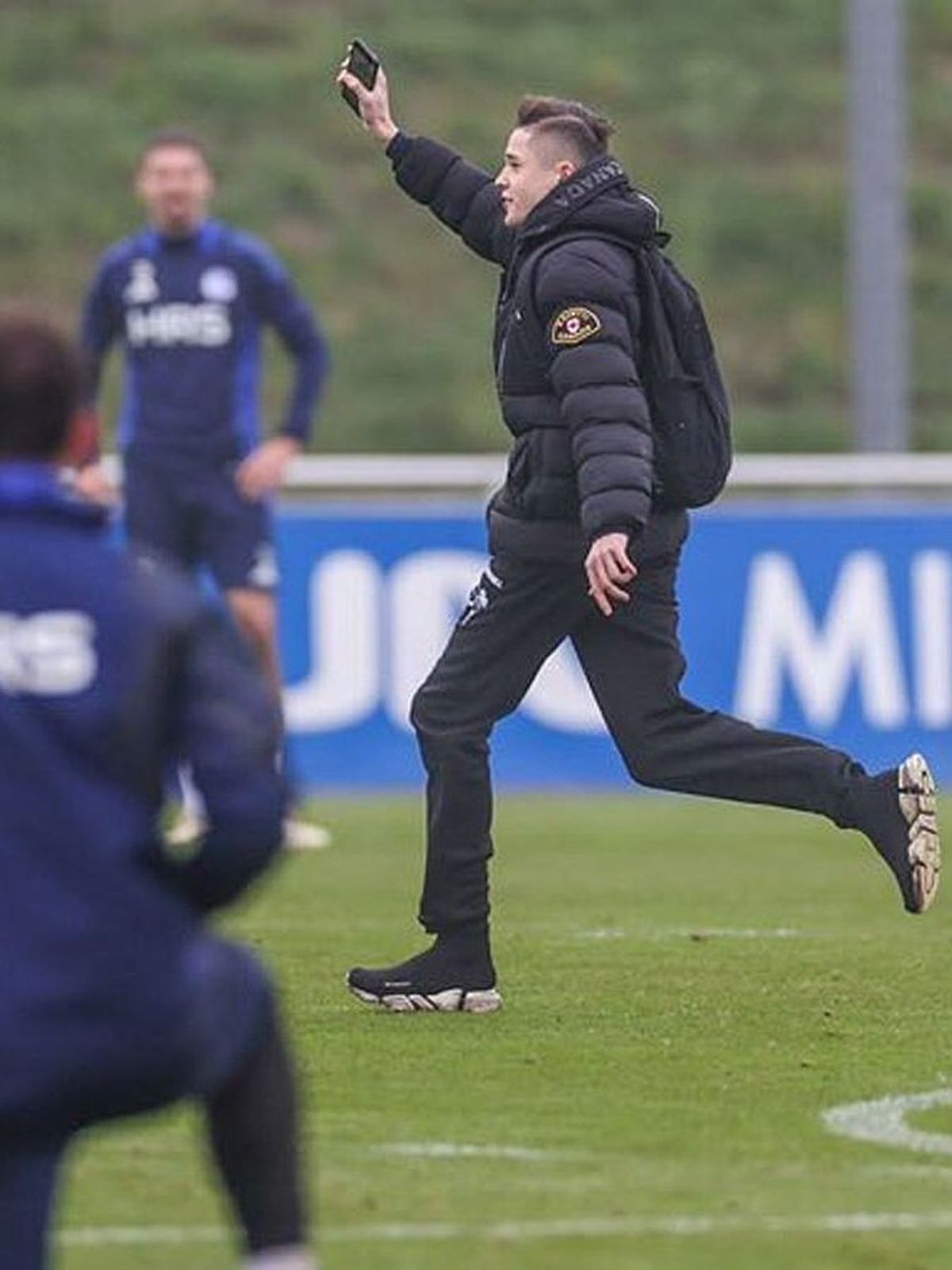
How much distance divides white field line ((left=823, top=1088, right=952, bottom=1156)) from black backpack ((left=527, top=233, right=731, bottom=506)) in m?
1.70

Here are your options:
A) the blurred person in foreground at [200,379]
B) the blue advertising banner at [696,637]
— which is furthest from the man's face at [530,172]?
the blue advertising banner at [696,637]

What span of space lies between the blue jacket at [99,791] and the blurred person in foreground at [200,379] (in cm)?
890

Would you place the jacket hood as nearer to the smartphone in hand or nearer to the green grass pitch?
the smartphone in hand

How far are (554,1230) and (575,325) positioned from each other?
287 cm

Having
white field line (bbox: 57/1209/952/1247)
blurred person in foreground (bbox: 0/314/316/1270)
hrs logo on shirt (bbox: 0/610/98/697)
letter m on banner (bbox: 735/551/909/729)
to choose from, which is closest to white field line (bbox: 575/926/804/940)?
white field line (bbox: 57/1209/952/1247)

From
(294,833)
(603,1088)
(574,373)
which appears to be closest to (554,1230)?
(603,1088)

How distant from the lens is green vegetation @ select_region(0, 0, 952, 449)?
93.6 ft

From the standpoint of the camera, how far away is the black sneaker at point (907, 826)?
9312 millimetres

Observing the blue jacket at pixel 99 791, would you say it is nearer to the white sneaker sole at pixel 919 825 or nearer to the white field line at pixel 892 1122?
the white field line at pixel 892 1122

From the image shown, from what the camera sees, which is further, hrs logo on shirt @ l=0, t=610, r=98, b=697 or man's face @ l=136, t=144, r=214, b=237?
man's face @ l=136, t=144, r=214, b=237

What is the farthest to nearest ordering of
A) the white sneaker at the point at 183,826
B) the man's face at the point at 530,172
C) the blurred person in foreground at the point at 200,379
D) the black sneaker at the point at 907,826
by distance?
the blurred person in foreground at the point at 200,379 → the white sneaker at the point at 183,826 → the black sneaker at the point at 907,826 → the man's face at the point at 530,172

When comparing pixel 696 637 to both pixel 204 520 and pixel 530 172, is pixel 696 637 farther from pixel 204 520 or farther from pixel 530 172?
pixel 530 172

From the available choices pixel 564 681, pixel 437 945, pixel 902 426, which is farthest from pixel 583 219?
pixel 902 426

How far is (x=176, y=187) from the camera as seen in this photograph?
1402 cm
